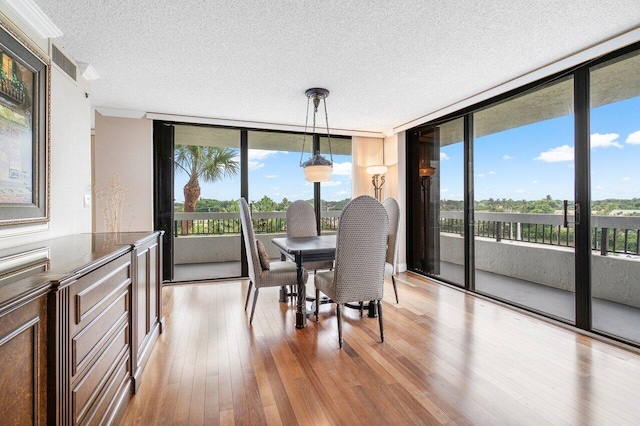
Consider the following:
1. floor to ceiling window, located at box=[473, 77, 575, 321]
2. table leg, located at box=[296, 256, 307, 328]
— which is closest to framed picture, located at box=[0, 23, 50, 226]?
table leg, located at box=[296, 256, 307, 328]

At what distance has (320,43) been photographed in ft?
8.21

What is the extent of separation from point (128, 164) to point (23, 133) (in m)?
2.59

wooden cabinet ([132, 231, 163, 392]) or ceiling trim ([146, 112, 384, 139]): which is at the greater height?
ceiling trim ([146, 112, 384, 139])

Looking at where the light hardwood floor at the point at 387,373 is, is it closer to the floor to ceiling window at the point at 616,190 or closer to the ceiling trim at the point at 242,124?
the floor to ceiling window at the point at 616,190

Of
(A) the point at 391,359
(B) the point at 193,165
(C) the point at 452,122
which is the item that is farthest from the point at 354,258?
(B) the point at 193,165

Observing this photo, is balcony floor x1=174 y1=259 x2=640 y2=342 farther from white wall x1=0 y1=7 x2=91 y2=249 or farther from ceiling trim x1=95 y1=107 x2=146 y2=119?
ceiling trim x1=95 y1=107 x2=146 y2=119

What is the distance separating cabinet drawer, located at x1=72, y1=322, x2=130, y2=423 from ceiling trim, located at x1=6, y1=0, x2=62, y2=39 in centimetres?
205

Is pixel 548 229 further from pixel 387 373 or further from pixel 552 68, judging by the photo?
pixel 387 373

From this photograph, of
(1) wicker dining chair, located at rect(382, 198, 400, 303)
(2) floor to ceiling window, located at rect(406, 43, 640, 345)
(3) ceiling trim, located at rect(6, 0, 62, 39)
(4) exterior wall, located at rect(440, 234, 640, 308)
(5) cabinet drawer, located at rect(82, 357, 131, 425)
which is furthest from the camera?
(1) wicker dining chair, located at rect(382, 198, 400, 303)

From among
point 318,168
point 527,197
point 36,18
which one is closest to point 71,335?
point 36,18

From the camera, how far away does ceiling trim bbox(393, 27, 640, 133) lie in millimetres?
2395

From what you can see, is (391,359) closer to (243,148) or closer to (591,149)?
(591,149)

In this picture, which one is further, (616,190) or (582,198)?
(582,198)

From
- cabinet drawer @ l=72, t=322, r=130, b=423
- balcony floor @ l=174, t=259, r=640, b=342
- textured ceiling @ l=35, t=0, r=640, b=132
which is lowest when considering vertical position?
balcony floor @ l=174, t=259, r=640, b=342
